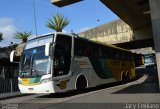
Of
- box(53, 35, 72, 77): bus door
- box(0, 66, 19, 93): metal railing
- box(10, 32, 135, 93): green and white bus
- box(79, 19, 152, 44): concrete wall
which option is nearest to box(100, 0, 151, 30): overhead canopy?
box(10, 32, 135, 93): green and white bus

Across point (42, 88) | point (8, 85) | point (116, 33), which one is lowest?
point (8, 85)

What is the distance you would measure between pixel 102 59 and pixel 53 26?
13.6m

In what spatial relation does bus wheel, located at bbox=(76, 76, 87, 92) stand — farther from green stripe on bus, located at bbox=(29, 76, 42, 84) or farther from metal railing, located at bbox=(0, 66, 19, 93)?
metal railing, located at bbox=(0, 66, 19, 93)

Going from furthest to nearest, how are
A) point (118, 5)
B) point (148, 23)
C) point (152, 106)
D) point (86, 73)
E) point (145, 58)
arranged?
point (145, 58), point (148, 23), point (118, 5), point (86, 73), point (152, 106)

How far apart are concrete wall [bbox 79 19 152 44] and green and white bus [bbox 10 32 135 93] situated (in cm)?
1228

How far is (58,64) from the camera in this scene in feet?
45.6

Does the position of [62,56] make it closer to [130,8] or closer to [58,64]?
[58,64]

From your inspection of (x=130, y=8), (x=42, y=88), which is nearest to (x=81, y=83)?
(x=42, y=88)

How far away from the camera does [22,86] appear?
14.3m

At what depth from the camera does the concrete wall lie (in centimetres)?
2920

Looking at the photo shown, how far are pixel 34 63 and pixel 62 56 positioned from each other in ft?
4.62

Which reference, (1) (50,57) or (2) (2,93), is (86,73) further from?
(2) (2,93)

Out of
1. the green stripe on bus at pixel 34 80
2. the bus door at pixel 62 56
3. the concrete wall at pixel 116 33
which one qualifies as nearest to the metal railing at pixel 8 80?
the green stripe on bus at pixel 34 80

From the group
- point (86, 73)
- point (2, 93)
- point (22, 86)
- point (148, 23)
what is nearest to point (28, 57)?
point (22, 86)
